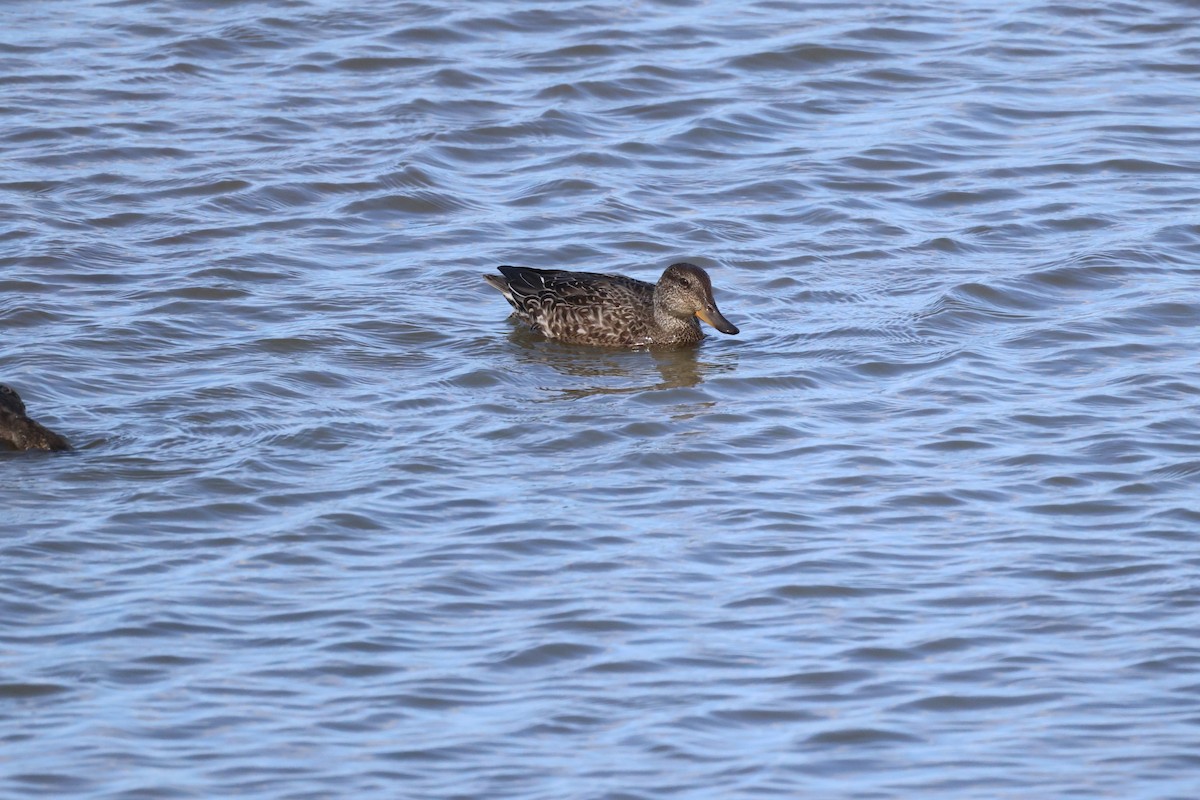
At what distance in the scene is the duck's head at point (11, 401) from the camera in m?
8.38

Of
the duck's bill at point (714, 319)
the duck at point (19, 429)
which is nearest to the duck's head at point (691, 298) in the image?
the duck's bill at point (714, 319)

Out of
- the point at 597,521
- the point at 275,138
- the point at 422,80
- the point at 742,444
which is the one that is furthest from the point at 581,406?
the point at 422,80

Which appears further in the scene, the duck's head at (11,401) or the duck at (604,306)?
the duck at (604,306)

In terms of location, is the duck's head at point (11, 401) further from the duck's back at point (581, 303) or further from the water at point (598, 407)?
the duck's back at point (581, 303)

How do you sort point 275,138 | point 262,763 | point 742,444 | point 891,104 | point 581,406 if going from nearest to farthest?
1. point 262,763
2. point 742,444
3. point 581,406
4. point 275,138
5. point 891,104

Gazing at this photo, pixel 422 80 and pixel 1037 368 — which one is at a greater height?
pixel 422 80

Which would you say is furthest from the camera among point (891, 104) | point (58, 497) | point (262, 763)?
point (891, 104)

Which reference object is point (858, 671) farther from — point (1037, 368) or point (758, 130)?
point (758, 130)

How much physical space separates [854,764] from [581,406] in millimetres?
3970

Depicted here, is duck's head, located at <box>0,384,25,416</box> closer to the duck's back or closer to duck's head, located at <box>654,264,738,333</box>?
the duck's back

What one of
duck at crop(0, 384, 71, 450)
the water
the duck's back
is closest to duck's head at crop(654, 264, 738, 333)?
the duck's back

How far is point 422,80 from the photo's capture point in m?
15.2

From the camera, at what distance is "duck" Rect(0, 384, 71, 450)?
8.36 metres

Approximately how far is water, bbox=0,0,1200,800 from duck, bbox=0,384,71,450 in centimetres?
18
